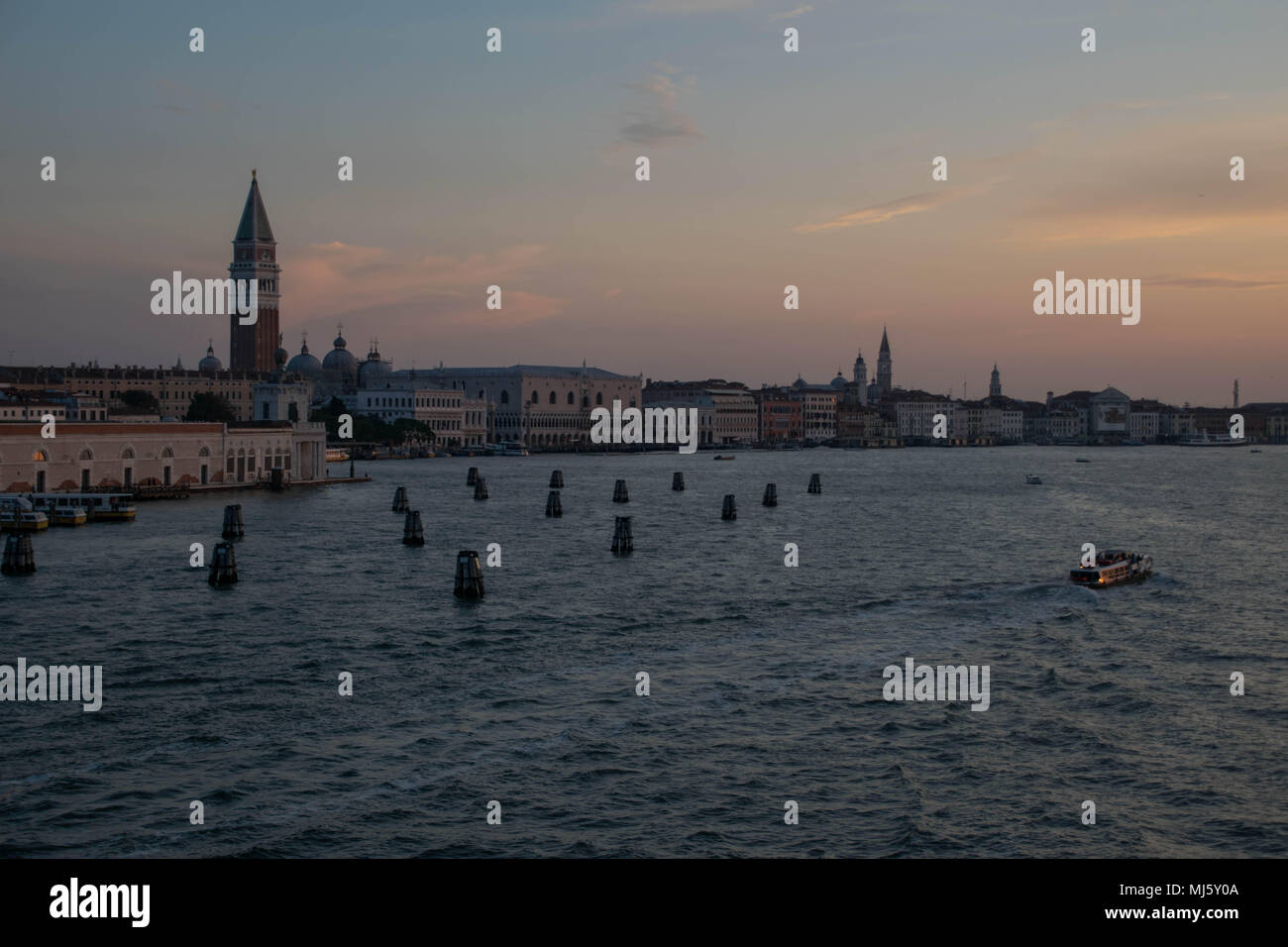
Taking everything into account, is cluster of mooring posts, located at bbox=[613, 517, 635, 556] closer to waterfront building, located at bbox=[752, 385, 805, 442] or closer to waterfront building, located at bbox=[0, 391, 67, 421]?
waterfront building, located at bbox=[0, 391, 67, 421]

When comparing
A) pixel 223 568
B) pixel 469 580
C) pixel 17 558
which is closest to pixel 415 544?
pixel 223 568

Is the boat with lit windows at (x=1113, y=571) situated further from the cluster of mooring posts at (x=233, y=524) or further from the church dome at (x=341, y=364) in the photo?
the church dome at (x=341, y=364)

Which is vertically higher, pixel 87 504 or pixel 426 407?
pixel 426 407

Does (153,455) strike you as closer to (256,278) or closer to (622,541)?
(622,541)

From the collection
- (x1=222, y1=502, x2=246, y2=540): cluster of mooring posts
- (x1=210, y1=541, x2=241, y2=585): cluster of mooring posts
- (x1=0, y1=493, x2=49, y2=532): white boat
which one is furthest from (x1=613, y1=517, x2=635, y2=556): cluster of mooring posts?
(x1=0, y1=493, x2=49, y2=532): white boat

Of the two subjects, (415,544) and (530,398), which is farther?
(530,398)
